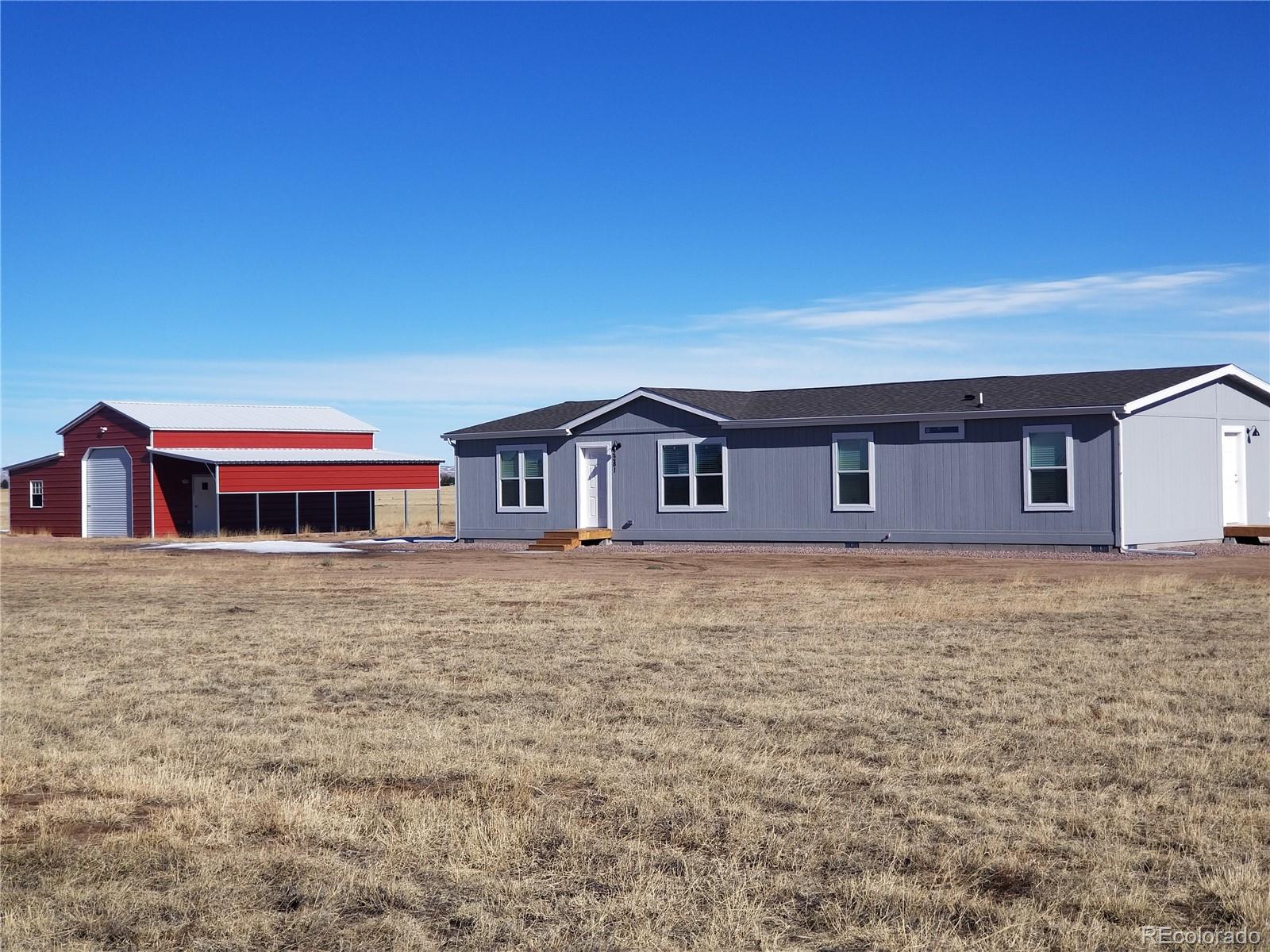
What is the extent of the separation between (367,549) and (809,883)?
2785cm

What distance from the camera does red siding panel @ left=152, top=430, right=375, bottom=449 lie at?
43969 millimetres

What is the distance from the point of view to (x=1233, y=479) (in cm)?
2928

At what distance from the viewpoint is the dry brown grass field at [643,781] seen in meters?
5.81

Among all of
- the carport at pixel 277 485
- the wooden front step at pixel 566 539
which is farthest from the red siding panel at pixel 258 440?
the wooden front step at pixel 566 539

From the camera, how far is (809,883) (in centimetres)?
618

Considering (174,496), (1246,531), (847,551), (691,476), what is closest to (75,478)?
(174,496)

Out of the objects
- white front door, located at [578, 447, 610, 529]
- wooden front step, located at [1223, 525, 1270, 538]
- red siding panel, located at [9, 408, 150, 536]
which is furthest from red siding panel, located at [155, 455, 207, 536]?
wooden front step, located at [1223, 525, 1270, 538]

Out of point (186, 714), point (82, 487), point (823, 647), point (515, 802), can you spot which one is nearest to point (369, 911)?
point (515, 802)

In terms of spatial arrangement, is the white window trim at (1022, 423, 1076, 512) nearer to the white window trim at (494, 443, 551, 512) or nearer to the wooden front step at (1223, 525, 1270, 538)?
the wooden front step at (1223, 525, 1270, 538)

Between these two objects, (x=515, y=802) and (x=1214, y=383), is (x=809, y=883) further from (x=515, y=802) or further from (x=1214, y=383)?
(x=1214, y=383)

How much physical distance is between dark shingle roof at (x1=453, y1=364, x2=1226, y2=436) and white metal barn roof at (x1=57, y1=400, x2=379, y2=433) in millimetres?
16322

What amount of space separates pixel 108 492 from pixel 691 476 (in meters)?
24.0

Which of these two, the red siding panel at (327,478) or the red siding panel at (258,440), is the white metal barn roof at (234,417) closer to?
the red siding panel at (258,440)

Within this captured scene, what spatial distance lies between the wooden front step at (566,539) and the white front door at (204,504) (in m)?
16.5
